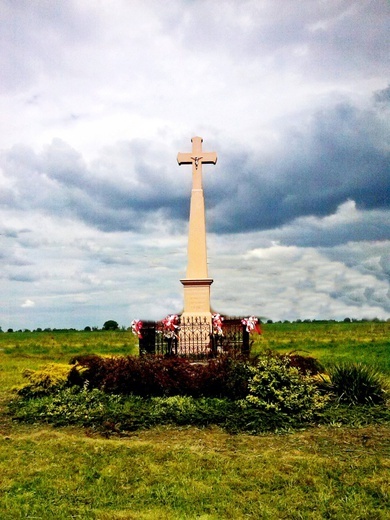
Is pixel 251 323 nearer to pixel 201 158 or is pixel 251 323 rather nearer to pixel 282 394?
pixel 282 394

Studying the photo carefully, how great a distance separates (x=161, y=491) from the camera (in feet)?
18.7

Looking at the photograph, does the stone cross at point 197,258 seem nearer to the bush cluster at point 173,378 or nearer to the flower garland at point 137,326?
the flower garland at point 137,326

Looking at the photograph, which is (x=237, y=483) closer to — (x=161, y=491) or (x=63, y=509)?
(x=161, y=491)

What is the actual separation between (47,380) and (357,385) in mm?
6349

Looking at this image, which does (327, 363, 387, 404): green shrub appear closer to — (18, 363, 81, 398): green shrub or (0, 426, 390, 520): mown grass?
(0, 426, 390, 520): mown grass

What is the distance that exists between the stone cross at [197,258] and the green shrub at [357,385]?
5.98 meters

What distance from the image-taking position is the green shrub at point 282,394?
28.1 feet

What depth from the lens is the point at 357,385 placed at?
9.61m

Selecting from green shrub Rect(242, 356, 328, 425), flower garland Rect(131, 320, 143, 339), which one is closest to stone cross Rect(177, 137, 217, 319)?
flower garland Rect(131, 320, 143, 339)

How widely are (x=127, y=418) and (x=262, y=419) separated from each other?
7.48 ft

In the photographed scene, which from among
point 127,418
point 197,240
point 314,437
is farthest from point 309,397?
point 197,240

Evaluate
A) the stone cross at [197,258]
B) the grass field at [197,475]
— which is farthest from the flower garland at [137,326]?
the grass field at [197,475]

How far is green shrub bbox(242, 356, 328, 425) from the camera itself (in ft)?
28.1

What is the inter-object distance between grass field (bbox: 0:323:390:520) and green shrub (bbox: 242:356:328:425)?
61 centimetres
